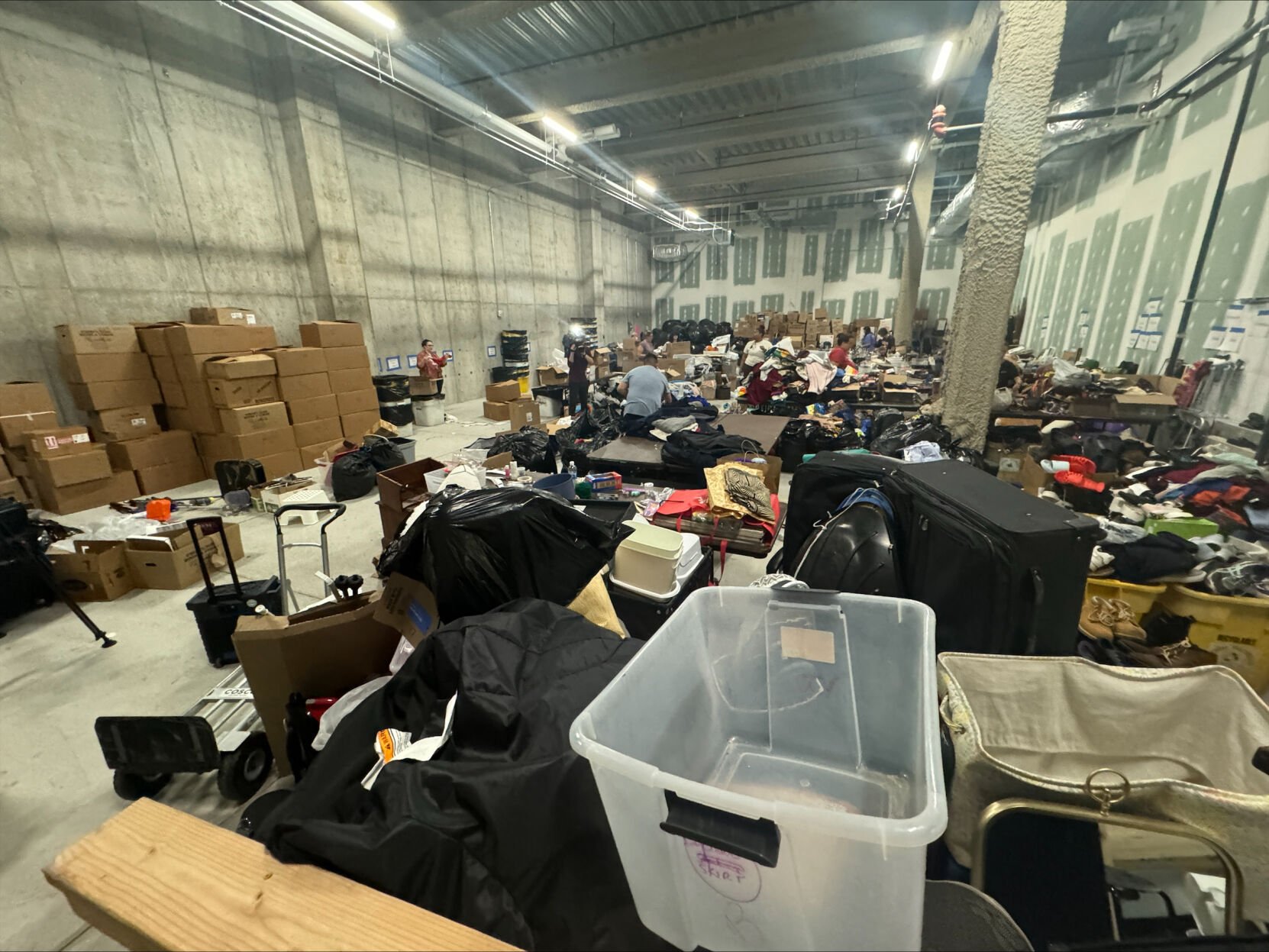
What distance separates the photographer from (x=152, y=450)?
4.30 m

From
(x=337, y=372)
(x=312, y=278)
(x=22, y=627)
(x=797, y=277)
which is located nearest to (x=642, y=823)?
(x=22, y=627)

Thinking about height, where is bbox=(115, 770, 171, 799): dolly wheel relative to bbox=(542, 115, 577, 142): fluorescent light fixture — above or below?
below

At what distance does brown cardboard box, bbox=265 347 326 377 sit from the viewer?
4730 millimetres

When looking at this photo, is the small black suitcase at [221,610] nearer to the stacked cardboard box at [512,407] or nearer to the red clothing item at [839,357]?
the stacked cardboard box at [512,407]

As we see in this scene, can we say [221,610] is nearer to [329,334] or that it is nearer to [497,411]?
[329,334]

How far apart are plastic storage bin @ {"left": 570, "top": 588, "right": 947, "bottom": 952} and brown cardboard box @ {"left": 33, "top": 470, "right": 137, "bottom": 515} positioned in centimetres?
510

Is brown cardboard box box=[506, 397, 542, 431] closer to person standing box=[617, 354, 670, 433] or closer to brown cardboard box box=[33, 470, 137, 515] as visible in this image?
person standing box=[617, 354, 670, 433]

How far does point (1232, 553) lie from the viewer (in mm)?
2033

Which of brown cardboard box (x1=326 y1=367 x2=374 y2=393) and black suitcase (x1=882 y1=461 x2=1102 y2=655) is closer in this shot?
black suitcase (x1=882 y1=461 x2=1102 y2=655)

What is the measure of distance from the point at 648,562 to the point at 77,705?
2284 millimetres

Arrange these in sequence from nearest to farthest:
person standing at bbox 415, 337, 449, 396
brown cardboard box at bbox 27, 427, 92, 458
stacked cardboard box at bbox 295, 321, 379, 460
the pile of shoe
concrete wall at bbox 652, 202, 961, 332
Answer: the pile of shoe, brown cardboard box at bbox 27, 427, 92, 458, stacked cardboard box at bbox 295, 321, 379, 460, person standing at bbox 415, 337, 449, 396, concrete wall at bbox 652, 202, 961, 332

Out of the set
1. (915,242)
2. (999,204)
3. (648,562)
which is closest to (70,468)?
(648,562)

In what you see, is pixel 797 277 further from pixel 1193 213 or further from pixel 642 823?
pixel 642 823

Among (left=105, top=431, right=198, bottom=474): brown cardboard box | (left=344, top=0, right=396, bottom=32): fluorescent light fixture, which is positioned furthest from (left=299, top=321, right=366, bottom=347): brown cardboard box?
(left=344, top=0, right=396, bottom=32): fluorescent light fixture
